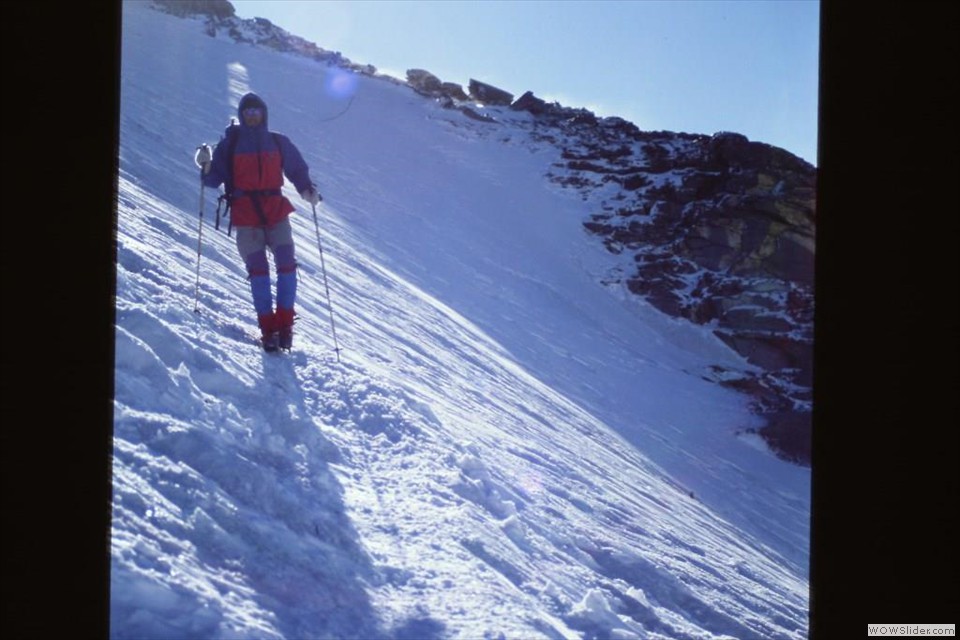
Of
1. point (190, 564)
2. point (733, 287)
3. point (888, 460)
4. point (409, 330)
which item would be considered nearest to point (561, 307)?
point (733, 287)

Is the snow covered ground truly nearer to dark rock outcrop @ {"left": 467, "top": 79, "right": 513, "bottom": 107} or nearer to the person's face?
the person's face

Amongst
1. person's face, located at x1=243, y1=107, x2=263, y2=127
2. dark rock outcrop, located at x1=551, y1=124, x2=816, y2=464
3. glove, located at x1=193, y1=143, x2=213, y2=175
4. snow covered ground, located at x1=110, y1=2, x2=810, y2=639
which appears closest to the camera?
snow covered ground, located at x1=110, y1=2, x2=810, y2=639

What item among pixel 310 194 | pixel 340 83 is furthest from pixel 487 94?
pixel 310 194

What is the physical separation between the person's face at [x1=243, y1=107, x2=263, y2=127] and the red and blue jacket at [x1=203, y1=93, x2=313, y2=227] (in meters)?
0.03

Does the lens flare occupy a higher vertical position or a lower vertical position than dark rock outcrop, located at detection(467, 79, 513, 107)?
lower

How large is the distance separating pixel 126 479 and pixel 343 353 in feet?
11.0

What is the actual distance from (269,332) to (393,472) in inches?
67.5

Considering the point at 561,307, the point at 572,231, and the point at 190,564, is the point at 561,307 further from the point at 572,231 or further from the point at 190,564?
the point at 190,564

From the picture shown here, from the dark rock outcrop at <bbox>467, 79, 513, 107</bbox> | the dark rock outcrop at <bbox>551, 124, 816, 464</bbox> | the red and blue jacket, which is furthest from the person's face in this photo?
the dark rock outcrop at <bbox>467, 79, 513, 107</bbox>

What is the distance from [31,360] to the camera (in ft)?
9.55

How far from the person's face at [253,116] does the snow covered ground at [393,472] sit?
4.77 ft

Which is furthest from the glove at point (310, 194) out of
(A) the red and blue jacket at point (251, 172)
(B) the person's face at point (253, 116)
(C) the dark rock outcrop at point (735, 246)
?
(C) the dark rock outcrop at point (735, 246)

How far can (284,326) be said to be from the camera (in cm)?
568

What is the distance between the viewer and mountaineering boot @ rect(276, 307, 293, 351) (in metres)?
5.67
